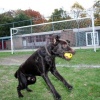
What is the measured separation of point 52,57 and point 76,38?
1807 cm

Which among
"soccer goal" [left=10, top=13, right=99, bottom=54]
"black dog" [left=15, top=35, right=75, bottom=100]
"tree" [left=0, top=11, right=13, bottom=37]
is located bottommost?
→ "black dog" [left=15, top=35, right=75, bottom=100]

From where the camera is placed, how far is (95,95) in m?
5.83

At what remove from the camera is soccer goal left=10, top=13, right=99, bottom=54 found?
22081mm

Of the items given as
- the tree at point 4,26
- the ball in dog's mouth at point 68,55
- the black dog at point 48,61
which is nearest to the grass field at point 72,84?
the black dog at point 48,61

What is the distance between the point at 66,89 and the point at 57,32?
1679 centimetres

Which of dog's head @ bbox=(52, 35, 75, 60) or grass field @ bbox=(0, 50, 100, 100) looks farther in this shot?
grass field @ bbox=(0, 50, 100, 100)

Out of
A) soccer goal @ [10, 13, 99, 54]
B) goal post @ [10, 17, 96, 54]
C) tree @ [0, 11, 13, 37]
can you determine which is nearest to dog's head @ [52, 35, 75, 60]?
soccer goal @ [10, 13, 99, 54]

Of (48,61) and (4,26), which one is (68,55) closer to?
(48,61)

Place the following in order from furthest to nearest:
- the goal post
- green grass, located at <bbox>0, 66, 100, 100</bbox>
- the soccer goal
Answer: the goal post < the soccer goal < green grass, located at <bbox>0, 66, 100, 100</bbox>

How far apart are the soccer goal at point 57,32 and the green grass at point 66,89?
12.4m

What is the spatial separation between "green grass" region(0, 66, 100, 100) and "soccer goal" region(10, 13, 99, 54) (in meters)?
A: 12.4

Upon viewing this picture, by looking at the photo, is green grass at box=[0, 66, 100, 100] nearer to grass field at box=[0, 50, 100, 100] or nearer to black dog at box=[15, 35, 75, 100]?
grass field at box=[0, 50, 100, 100]

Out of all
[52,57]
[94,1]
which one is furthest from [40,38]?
[94,1]

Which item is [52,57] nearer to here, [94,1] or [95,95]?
[95,95]
